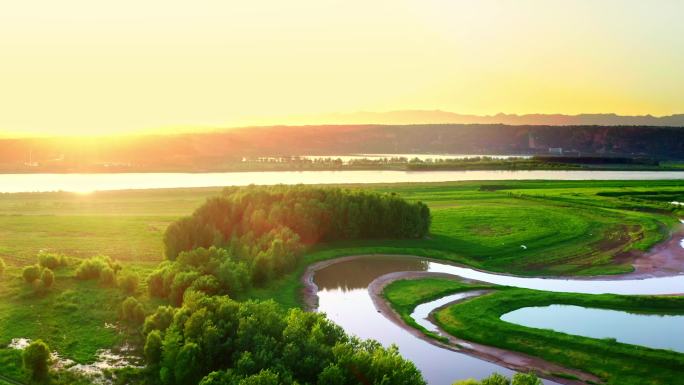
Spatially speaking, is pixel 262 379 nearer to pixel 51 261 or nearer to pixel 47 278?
pixel 47 278

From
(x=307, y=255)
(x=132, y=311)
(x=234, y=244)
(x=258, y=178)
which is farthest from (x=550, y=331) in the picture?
(x=258, y=178)

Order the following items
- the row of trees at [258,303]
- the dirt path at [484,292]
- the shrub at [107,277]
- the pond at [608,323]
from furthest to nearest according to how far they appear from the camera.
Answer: the shrub at [107,277], the pond at [608,323], the dirt path at [484,292], the row of trees at [258,303]

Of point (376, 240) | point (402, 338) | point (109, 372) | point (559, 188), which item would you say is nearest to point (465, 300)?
point (402, 338)

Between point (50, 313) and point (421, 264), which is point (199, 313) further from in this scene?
point (421, 264)

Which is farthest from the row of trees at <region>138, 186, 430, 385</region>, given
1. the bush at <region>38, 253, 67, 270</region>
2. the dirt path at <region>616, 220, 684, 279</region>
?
the dirt path at <region>616, 220, 684, 279</region>

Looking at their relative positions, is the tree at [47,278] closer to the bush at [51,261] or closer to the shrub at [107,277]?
the shrub at [107,277]

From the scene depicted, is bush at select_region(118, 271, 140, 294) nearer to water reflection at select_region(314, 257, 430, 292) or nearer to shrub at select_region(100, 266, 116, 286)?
shrub at select_region(100, 266, 116, 286)

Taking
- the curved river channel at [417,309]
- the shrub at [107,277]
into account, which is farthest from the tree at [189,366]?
the shrub at [107,277]
